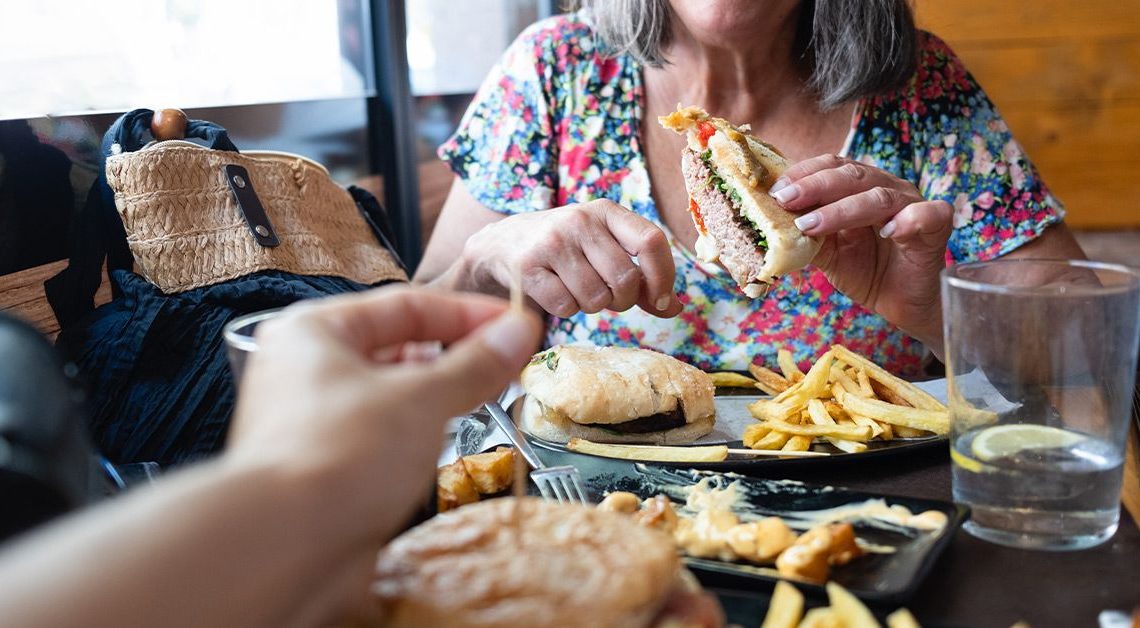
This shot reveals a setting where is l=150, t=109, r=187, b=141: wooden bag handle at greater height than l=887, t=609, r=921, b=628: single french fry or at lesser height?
greater

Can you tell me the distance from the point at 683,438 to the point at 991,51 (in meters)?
3.28

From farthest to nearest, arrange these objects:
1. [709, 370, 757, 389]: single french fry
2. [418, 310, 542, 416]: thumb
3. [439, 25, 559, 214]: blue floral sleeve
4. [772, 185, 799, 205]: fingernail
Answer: [439, 25, 559, 214]: blue floral sleeve, [709, 370, 757, 389]: single french fry, [772, 185, 799, 205]: fingernail, [418, 310, 542, 416]: thumb

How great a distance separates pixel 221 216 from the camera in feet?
5.53

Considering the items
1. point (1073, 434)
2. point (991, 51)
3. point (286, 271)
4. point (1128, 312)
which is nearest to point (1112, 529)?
point (1073, 434)

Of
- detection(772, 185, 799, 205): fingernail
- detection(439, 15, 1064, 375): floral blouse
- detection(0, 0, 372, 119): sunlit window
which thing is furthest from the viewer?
detection(439, 15, 1064, 375): floral blouse

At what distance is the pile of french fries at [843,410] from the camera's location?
1.44 m

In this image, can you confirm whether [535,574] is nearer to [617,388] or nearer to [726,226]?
[617,388]

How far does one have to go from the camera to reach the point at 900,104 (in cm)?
238

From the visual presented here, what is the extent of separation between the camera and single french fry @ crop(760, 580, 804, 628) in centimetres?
86

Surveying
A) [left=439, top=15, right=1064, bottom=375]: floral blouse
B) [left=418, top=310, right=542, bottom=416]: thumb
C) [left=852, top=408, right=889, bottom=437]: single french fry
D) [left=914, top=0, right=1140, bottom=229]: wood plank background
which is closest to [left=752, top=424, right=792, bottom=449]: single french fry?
[left=852, top=408, right=889, bottom=437]: single french fry

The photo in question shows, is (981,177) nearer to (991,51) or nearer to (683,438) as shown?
(683,438)

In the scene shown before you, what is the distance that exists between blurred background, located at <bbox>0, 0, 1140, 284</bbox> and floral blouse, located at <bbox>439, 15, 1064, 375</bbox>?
2.32 feet

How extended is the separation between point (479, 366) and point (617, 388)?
2.95 feet

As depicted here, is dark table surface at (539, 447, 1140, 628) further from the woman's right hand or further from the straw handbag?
the straw handbag
